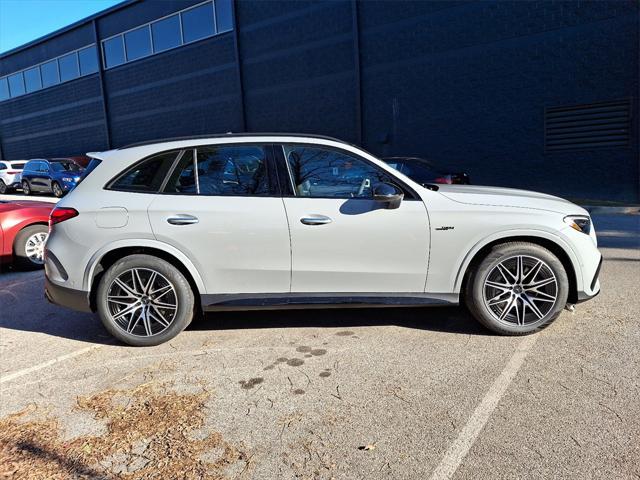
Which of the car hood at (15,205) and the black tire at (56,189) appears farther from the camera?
the black tire at (56,189)

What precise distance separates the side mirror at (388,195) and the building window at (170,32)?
19.7 meters

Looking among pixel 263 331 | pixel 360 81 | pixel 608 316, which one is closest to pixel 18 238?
pixel 263 331

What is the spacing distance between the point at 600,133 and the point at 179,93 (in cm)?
1809

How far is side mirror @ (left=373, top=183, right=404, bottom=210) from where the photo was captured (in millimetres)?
3861

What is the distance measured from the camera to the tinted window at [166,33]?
2298 centimetres

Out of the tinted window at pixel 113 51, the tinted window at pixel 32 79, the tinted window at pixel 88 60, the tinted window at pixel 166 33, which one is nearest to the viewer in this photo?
the tinted window at pixel 166 33

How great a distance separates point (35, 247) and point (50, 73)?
89.7ft

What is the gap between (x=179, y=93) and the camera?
929 inches

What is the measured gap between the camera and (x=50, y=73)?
29.7 meters

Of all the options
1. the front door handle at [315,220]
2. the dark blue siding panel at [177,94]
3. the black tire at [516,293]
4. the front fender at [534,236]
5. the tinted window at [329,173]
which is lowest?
the black tire at [516,293]

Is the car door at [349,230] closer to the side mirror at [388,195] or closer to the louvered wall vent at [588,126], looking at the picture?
the side mirror at [388,195]

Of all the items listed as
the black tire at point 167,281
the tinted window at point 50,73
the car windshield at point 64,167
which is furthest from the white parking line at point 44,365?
the tinted window at point 50,73

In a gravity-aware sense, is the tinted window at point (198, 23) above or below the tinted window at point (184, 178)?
above

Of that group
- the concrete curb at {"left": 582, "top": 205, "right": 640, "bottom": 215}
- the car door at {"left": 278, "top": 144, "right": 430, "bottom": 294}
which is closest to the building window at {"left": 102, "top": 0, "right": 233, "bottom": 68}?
the concrete curb at {"left": 582, "top": 205, "right": 640, "bottom": 215}
